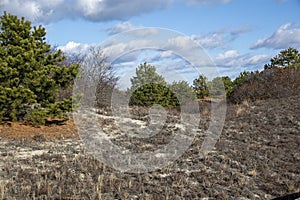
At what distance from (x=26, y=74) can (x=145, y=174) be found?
614cm

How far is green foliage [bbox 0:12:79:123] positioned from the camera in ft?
39.0

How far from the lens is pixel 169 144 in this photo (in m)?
11.8

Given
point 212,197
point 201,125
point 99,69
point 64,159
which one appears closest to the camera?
point 212,197

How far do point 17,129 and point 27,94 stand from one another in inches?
49.3

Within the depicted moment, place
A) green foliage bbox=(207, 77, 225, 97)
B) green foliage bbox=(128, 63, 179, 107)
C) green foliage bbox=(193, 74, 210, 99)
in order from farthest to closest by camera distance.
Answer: green foliage bbox=(193, 74, 210, 99) → green foliage bbox=(128, 63, 179, 107) → green foliage bbox=(207, 77, 225, 97)

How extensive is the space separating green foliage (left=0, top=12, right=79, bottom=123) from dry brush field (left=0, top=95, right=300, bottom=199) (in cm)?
62

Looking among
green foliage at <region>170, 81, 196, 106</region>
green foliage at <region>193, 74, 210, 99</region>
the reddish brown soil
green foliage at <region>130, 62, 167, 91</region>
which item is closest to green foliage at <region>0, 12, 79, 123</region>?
the reddish brown soil

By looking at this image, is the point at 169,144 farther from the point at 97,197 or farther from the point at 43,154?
the point at 97,197

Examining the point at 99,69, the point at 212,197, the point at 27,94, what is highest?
the point at 99,69

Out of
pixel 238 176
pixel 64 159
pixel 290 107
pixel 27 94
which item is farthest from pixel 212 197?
pixel 290 107

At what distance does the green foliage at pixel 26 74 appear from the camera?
39.0ft

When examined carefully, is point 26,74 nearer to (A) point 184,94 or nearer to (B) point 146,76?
(B) point 146,76

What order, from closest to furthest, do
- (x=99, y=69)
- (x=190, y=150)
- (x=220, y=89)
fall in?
1. (x=190, y=150)
2. (x=99, y=69)
3. (x=220, y=89)

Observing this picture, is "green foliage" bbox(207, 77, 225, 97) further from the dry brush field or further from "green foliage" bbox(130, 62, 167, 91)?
the dry brush field
